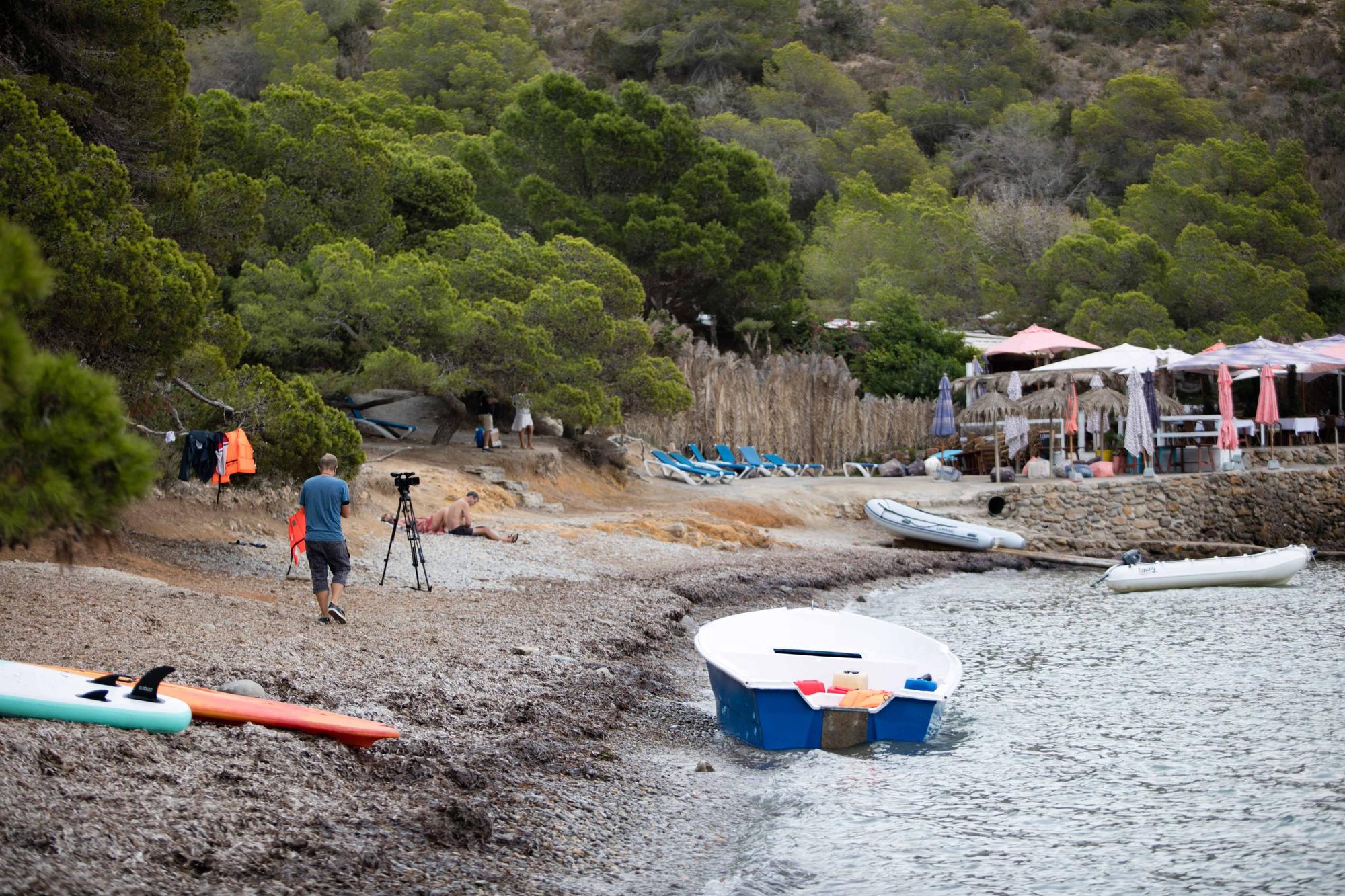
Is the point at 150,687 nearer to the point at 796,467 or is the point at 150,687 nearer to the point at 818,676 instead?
the point at 818,676

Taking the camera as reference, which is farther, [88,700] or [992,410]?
[992,410]

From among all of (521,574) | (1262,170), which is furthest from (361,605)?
(1262,170)

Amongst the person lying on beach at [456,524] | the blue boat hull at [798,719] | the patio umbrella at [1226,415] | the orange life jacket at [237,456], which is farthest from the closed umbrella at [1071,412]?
the orange life jacket at [237,456]

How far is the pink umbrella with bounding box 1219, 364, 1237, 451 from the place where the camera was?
80.9ft

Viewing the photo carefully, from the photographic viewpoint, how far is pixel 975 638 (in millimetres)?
13461

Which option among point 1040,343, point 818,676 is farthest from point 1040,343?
point 818,676

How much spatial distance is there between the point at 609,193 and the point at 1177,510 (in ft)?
50.6

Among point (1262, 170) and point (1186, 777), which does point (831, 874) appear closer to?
point (1186, 777)

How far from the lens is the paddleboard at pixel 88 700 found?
220 inches

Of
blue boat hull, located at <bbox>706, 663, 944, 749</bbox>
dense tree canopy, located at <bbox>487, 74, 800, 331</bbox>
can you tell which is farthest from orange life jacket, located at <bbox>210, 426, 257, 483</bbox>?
dense tree canopy, located at <bbox>487, 74, 800, 331</bbox>

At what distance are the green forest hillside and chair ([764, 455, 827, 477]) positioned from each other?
3.56 meters

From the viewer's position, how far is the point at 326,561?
9781 mm

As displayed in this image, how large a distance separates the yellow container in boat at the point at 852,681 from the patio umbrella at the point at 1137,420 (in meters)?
16.9

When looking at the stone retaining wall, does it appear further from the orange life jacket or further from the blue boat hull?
the blue boat hull
